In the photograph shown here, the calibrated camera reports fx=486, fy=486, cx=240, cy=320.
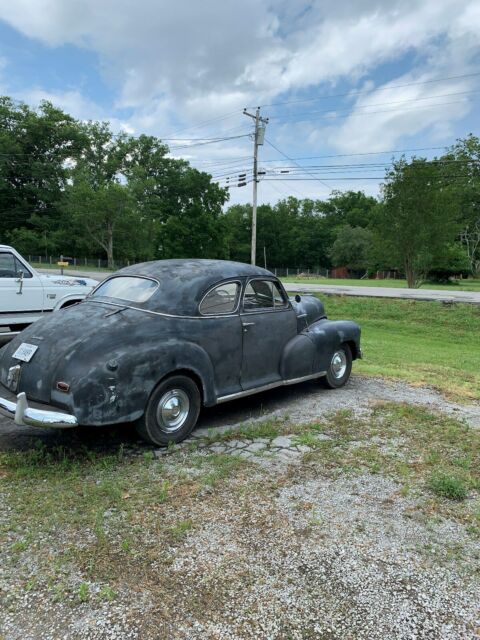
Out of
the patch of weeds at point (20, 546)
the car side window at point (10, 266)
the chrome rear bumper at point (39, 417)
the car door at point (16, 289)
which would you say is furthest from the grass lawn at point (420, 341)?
the car side window at point (10, 266)

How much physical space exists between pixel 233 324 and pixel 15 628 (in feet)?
10.9

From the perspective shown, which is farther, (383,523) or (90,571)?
(383,523)

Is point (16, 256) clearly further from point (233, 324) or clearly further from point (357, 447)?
point (357, 447)

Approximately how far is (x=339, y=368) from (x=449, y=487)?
326cm

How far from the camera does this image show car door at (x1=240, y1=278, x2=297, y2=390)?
536 centimetres

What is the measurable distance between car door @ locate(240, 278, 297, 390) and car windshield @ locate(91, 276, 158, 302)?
105cm

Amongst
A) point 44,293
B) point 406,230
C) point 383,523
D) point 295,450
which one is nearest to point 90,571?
point 383,523

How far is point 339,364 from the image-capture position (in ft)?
22.8

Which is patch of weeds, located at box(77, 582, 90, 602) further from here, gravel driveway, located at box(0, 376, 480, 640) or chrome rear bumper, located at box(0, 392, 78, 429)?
chrome rear bumper, located at box(0, 392, 78, 429)

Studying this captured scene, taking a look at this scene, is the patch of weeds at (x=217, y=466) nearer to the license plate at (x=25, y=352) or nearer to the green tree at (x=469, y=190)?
the license plate at (x=25, y=352)

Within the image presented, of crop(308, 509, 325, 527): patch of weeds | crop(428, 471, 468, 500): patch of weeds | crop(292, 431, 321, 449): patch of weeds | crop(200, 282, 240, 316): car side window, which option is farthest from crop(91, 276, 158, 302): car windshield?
crop(428, 471, 468, 500): patch of weeds

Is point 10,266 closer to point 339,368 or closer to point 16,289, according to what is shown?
point 16,289

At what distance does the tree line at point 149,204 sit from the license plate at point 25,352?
34432 mm

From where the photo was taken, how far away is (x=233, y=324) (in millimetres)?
5168
